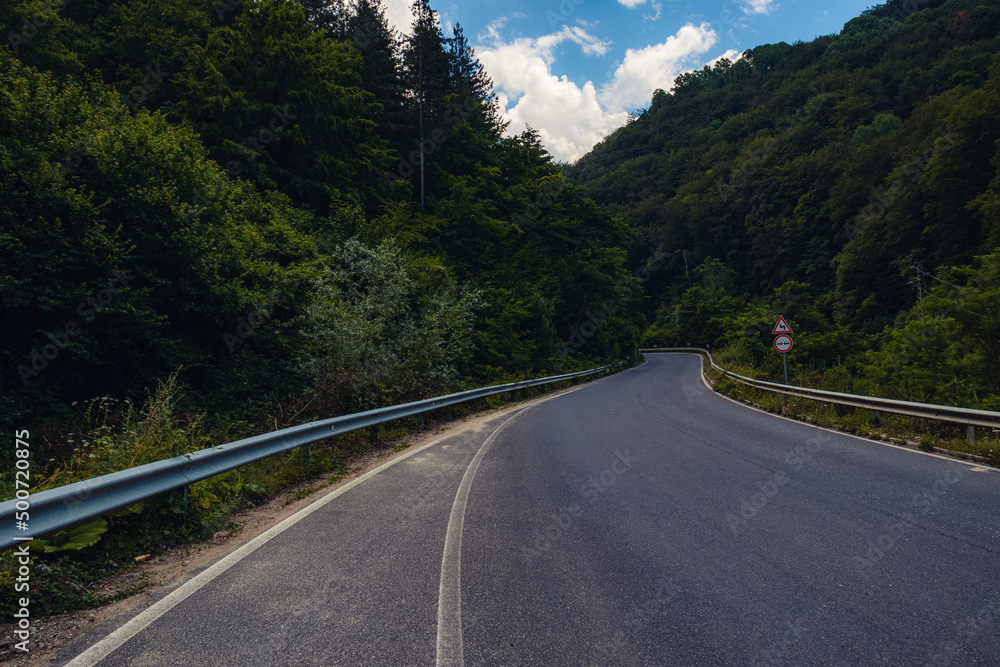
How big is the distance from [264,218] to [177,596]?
15.2 meters

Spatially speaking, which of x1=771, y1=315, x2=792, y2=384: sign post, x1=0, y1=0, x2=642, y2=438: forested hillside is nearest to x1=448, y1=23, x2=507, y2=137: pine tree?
x1=0, y1=0, x2=642, y2=438: forested hillside

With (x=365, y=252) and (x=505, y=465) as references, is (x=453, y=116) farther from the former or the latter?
(x=505, y=465)

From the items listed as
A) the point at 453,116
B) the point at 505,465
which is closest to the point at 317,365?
the point at 505,465

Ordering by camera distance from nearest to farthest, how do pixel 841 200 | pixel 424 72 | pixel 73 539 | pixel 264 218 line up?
pixel 73 539 → pixel 264 218 → pixel 424 72 → pixel 841 200

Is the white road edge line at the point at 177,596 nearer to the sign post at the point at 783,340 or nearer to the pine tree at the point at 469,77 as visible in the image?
the sign post at the point at 783,340

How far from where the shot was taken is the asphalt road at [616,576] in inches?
103

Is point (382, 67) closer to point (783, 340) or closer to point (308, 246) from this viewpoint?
point (308, 246)

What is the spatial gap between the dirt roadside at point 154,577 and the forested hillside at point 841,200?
1315 cm

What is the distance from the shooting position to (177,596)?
10.8 ft

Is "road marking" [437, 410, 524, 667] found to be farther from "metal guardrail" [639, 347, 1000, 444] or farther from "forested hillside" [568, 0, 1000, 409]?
"forested hillside" [568, 0, 1000, 409]

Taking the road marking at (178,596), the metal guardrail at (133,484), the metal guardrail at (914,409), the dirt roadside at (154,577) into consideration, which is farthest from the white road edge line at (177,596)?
the metal guardrail at (914,409)

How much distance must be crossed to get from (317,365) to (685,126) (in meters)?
118

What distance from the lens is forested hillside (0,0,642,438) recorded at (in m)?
8.43

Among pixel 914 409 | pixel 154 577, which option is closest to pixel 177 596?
pixel 154 577
